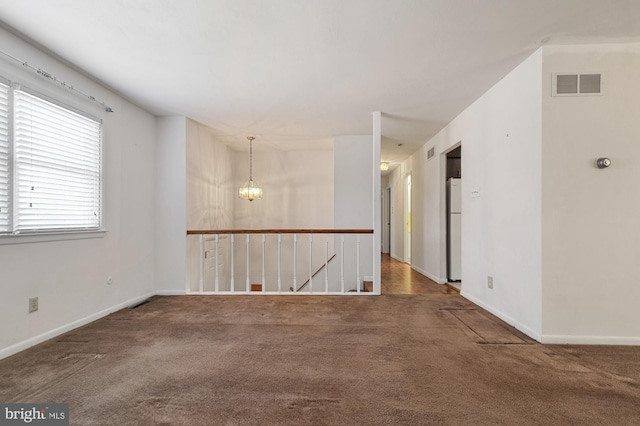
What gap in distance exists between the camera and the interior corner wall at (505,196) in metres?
2.74

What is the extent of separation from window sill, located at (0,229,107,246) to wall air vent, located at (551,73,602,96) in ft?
15.1

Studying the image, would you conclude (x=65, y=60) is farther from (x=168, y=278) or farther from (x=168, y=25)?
(x=168, y=278)

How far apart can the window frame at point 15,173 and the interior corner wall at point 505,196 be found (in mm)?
4318

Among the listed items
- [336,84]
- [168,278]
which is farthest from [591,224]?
[168,278]

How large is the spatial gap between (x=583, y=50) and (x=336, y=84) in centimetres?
218

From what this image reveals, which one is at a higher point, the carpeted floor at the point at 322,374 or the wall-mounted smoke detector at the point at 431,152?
the wall-mounted smoke detector at the point at 431,152

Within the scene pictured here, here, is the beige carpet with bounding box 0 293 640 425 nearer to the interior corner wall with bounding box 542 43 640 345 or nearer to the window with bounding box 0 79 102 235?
the interior corner wall with bounding box 542 43 640 345

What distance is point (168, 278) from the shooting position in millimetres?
4348

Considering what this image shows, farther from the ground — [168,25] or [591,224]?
[168,25]

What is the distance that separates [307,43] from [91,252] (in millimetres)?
3001

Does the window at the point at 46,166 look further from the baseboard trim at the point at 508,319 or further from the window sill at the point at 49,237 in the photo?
the baseboard trim at the point at 508,319

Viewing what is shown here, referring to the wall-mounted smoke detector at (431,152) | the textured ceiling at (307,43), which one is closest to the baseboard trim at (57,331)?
the textured ceiling at (307,43)

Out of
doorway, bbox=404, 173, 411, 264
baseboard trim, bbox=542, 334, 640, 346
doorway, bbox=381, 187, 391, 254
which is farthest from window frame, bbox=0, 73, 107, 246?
doorway, bbox=381, 187, 391, 254

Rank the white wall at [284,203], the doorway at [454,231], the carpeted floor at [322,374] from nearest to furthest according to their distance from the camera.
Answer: the carpeted floor at [322,374]
the doorway at [454,231]
the white wall at [284,203]
